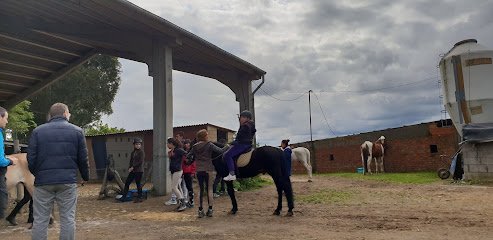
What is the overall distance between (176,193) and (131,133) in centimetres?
1338

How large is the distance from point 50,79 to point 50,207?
1437 centimetres

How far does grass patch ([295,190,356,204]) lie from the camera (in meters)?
10.2

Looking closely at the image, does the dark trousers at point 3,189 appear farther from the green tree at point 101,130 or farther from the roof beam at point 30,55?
the green tree at point 101,130

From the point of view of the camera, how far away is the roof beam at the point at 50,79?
1598 cm

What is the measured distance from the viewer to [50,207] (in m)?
4.59

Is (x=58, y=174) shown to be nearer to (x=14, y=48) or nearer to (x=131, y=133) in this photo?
(x=14, y=48)

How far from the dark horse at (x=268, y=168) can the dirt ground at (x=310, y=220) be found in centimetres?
58

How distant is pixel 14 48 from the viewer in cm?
1391

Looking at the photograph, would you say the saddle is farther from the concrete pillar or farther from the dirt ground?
the concrete pillar

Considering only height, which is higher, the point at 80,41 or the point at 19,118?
the point at 80,41

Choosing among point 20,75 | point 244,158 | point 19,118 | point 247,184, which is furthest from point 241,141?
point 19,118

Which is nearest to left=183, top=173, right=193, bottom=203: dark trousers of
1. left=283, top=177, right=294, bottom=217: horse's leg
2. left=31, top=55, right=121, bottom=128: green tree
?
left=283, top=177, right=294, bottom=217: horse's leg

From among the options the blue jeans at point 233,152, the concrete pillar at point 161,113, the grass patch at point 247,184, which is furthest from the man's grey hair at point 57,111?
the grass patch at point 247,184

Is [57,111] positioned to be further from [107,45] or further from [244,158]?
[107,45]
